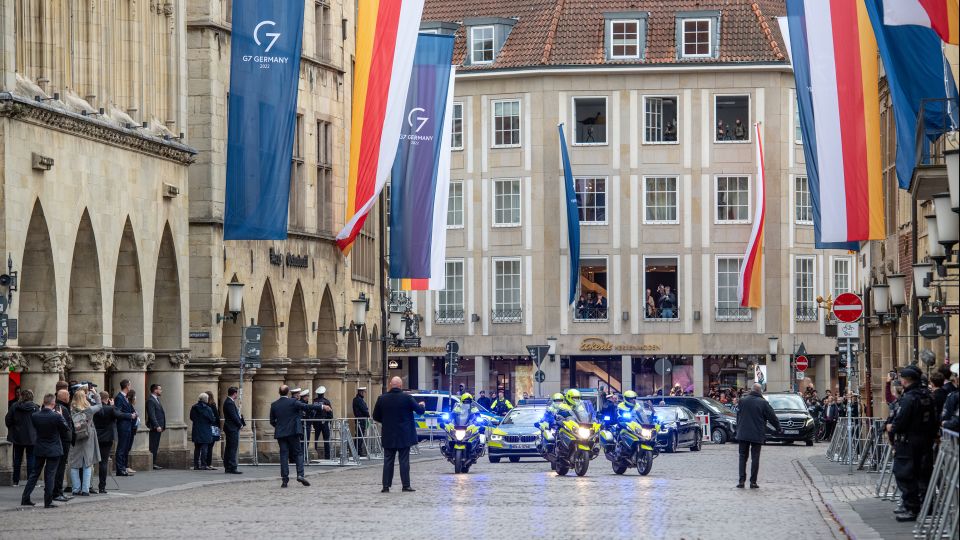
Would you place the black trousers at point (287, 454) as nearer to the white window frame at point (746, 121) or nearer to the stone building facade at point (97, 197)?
the stone building facade at point (97, 197)

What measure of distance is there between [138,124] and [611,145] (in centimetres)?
3898

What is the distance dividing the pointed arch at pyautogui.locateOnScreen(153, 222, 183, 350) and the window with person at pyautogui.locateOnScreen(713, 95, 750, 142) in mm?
38440

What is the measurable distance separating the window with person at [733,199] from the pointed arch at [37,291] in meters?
44.6

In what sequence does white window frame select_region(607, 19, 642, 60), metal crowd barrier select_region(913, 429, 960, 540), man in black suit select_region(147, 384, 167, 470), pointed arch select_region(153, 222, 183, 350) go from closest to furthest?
metal crowd barrier select_region(913, 429, 960, 540), man in black suit select_region(147, 384, 167, 470), pointed arch select_region(153, 222, 183, 350), white window frame select_region(607, 19, 642, 60)

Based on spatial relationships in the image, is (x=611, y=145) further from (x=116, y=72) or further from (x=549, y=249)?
(x=116, y=72)

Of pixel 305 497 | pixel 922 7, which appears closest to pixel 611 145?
pixel 305 497

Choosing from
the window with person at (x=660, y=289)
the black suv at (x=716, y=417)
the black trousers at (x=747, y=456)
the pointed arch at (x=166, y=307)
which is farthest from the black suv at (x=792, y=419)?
the black trousers at (x=747, y=456)

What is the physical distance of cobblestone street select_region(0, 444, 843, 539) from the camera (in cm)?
2212

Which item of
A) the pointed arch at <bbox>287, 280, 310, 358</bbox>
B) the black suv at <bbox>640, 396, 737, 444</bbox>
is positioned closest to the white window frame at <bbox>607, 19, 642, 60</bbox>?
the black suv at <bbox>640, 396, 737, 444</bbox>

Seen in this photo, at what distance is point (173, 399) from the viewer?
40375mm

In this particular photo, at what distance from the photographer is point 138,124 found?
3897 cm

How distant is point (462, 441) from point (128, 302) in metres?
6.77

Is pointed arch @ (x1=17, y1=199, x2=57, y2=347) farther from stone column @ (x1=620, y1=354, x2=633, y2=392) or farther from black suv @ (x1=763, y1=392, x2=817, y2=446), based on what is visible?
stone column @ (x1=620, y1=354, x2=633, y2=392)

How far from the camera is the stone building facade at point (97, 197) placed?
108 ft
